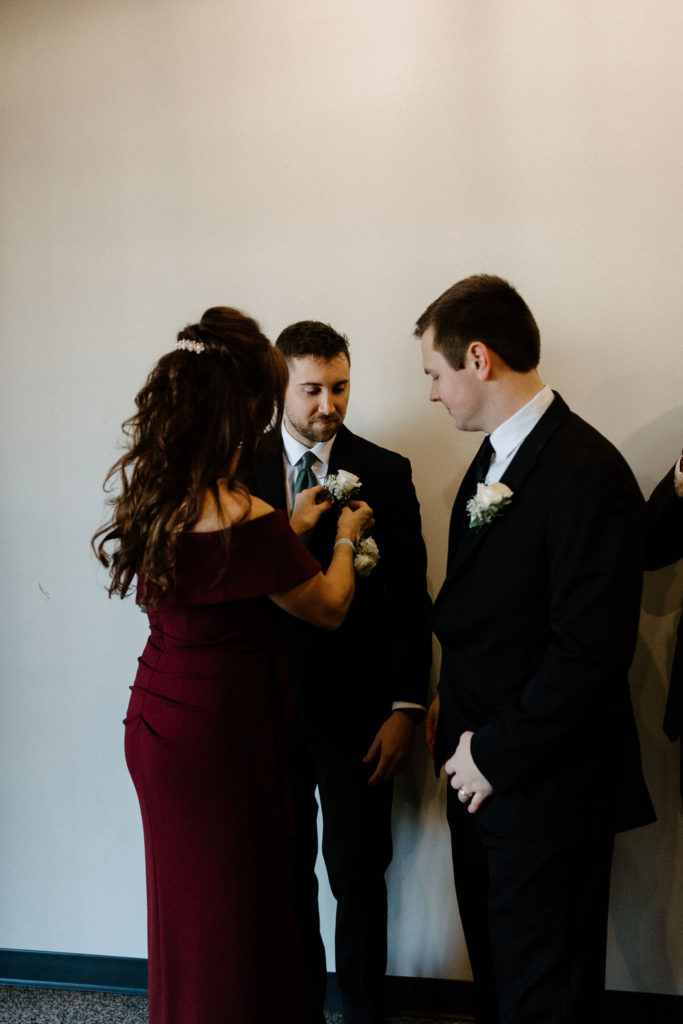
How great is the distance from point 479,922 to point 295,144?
2.34 meters

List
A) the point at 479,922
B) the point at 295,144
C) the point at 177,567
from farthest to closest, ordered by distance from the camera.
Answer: the point at 295,144, the point at 479,922, the point at 177,567

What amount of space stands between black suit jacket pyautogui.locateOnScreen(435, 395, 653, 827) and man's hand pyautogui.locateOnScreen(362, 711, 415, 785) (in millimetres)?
428

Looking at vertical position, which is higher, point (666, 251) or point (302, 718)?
point (666, 251)

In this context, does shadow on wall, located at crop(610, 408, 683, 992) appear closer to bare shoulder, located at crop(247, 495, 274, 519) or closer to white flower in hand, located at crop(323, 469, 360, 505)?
white flower in hand, located at crop(323, 469, 360, 505)

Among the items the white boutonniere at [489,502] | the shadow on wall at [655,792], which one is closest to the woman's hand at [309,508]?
the white boutonniere at [489,502]

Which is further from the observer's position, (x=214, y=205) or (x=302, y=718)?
(x=214, y=205)

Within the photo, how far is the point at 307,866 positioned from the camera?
7.87 feet

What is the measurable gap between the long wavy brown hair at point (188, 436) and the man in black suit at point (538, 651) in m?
0.43

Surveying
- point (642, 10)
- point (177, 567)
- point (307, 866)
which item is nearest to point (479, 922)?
point (307, 866)

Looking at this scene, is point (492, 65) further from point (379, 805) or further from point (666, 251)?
point (379, 805)

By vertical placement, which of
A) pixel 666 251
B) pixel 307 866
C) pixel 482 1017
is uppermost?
pixel 666 251

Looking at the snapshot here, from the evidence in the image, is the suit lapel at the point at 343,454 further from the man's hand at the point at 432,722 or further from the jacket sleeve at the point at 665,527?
the jacket sleeve at the point at 665,527

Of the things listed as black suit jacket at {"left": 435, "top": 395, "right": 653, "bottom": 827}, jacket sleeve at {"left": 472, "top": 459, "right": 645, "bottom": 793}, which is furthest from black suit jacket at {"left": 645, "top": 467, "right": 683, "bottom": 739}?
jacket sleeve at {"left": 472, "top": 459, "right": 645, "bottom": 793}

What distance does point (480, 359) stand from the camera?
5.92 ft
